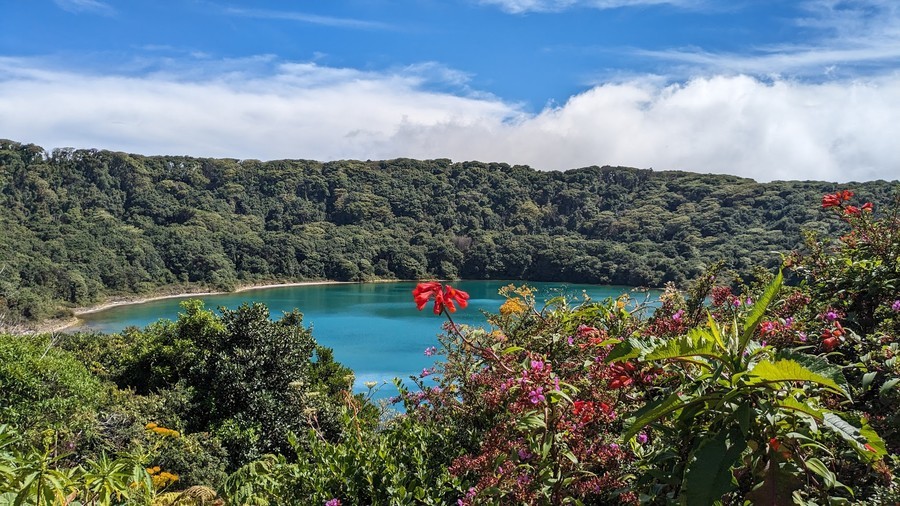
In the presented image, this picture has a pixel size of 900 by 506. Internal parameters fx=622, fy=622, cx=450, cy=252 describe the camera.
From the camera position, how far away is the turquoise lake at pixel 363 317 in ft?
102

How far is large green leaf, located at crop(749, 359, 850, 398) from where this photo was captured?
979mm

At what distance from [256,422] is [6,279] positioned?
43.1m

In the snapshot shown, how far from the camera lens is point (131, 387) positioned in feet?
34.5

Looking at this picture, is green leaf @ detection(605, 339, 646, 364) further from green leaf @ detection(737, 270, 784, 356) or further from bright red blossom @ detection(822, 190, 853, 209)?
bright red blossom @ detection(822, 190, 853, 209)

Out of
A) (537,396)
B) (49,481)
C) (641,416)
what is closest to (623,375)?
(537,396)

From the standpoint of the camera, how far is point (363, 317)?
47.4m

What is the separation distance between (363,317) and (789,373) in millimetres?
47173

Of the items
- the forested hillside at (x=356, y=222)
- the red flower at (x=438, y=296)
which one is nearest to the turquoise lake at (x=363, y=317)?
the forested hillside at (x=356, y=222)

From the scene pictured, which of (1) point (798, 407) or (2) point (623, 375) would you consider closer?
(1) point (798, 407)

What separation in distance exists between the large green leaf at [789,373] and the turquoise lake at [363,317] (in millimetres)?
21479

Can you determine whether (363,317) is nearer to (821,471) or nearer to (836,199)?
(836,199)

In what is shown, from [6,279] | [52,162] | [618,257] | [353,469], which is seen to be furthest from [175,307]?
[353,469]

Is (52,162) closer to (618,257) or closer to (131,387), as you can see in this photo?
(618,257)

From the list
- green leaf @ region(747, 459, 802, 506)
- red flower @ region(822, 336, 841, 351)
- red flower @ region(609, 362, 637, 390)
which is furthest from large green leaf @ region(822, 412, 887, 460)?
red flower @ region(822, 336, 841, 351)
